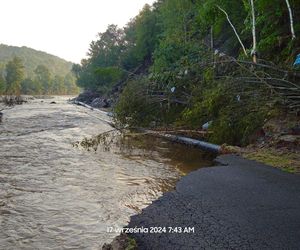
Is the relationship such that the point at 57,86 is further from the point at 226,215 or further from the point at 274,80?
the point at 226,215

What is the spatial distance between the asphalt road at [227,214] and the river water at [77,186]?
70cm

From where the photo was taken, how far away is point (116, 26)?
79500 millimetres

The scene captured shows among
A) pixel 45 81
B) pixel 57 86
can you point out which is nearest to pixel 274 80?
pixel 45 81

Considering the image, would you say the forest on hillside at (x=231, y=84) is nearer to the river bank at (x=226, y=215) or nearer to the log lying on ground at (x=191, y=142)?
the log lying on ground at (x=191, y=142)

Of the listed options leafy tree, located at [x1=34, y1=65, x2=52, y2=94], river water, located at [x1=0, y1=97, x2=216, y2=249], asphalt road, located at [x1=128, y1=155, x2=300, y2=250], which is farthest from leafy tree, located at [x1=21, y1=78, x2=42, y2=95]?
asphalt road, located at [x1=128, y1=155, x2=300, y2=250]

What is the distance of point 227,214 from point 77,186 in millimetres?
3966

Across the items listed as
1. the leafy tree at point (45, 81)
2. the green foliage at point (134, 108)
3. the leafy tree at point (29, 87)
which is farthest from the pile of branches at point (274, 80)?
the leafy tree at point (45, 81)

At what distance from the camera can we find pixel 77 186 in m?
7.80

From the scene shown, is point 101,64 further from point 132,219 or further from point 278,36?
point 132,219

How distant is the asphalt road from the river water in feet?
2.29

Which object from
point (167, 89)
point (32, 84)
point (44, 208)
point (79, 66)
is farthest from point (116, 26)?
point (44, 208)

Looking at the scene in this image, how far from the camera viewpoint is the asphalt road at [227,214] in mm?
4348

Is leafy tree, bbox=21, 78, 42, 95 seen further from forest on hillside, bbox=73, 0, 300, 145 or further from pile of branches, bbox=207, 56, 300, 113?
pile of branches, bbox=207, 56, 300, 113

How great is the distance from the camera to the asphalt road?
4.35m
